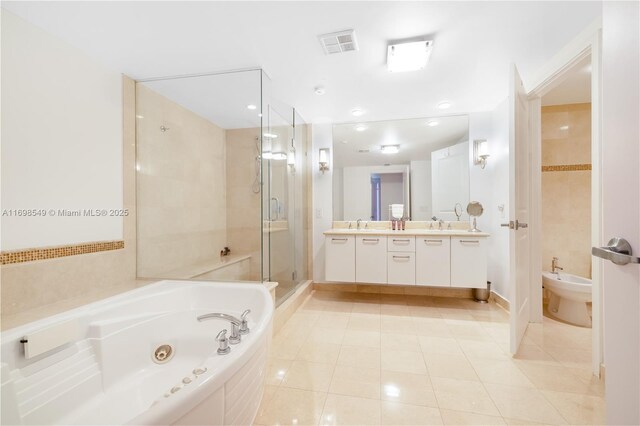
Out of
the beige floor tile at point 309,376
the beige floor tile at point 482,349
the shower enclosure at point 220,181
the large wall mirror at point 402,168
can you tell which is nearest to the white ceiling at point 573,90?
the large wall mirror at point 402,168

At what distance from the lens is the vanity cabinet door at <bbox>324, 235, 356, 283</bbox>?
9.59 ft

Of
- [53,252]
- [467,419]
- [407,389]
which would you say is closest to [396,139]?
[407,389]

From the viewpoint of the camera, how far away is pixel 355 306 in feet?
9.45

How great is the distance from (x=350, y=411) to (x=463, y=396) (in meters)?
0.66

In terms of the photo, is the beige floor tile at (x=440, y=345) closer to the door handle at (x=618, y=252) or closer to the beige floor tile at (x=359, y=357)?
the beige floor tile at (x=359, y=357)

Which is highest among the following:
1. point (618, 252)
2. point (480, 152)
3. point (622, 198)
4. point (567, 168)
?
point (480, 152)

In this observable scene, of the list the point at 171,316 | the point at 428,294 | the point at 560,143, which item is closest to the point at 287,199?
the point at 171,316

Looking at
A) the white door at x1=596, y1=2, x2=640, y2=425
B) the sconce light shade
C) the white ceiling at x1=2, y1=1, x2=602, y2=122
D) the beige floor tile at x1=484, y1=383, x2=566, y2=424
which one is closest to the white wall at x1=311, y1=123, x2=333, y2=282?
the sconce light shade

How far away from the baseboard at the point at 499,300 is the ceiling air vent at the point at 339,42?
2.81m

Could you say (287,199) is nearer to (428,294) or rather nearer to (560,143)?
(428,294)

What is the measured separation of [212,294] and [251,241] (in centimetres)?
92

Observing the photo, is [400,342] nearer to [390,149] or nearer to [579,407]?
[579,407]

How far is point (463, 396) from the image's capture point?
1.42 meters

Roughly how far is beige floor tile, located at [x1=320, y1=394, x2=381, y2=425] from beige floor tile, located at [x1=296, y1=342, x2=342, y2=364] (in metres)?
0.37
